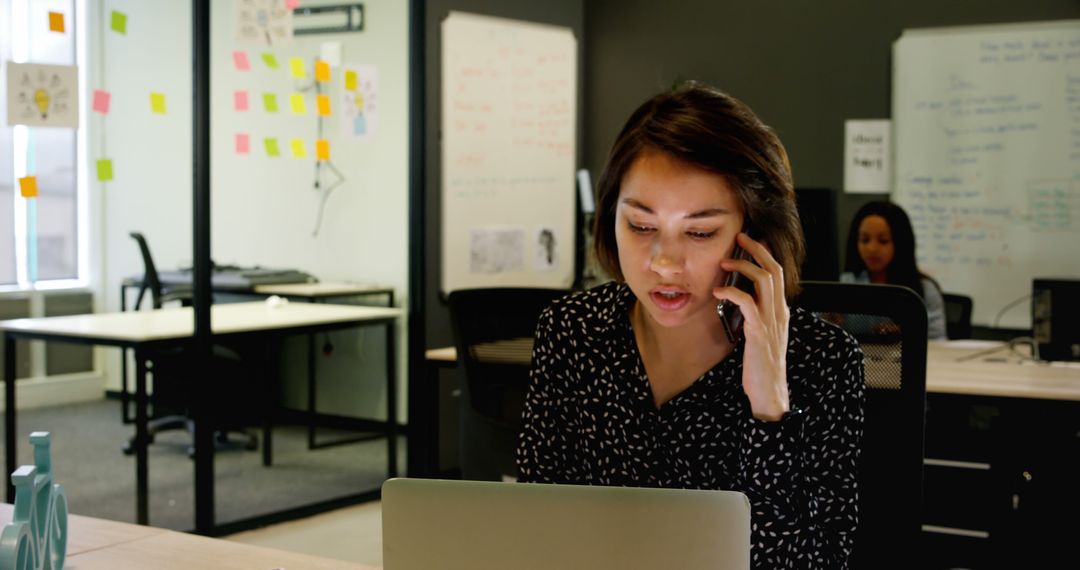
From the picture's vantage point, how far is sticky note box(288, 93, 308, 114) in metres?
4.20

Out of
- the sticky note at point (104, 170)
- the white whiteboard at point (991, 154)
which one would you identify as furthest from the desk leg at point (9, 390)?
the white whiteboard at point (991, 154)

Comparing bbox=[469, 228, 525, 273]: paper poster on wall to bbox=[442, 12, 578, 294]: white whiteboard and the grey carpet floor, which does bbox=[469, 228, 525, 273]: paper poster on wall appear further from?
the grey carpet floor

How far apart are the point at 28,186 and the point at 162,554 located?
236 cm

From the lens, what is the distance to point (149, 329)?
3797mm

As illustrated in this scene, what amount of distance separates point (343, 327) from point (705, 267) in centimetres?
325

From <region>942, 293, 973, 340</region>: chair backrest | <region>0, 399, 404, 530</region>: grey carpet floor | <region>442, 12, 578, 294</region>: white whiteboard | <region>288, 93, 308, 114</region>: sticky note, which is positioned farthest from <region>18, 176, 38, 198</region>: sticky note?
<region>942, 293, 973, 340</region>: chair backrest

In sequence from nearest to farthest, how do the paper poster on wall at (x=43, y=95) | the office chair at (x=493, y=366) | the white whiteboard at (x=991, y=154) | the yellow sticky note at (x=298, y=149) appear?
1. the office chair at (x=493, y=366)
2. the paper poster on wall at (x=43, y=95)
3. the yellow sticky note at (x=298, y=149)
4. the white whiteboard at (x=991, y=154)

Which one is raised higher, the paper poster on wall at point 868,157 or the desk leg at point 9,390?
the paper poster on wall at point 868,157

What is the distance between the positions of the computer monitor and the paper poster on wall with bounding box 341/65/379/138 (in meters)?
2.58

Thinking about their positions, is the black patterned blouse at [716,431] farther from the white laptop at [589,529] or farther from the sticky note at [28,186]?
the sticky note at [28,186]

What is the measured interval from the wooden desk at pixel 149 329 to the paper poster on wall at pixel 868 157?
7.41ft

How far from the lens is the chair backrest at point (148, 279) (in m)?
3.78

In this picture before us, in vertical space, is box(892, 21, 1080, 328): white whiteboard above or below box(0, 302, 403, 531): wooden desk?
above

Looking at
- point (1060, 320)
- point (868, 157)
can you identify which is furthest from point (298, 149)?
point (1060, 320)
